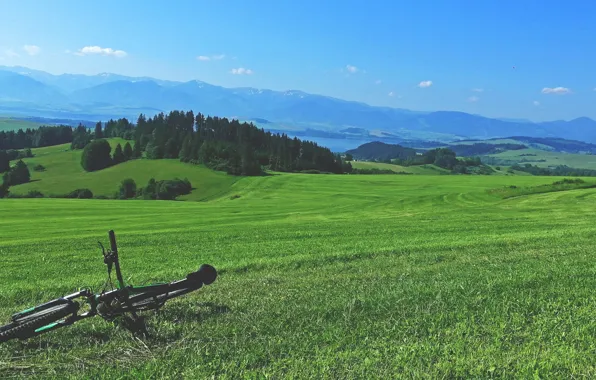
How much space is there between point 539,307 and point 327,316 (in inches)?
131

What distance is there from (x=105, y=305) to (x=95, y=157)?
6085 inches

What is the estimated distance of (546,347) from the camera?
581 centimetres

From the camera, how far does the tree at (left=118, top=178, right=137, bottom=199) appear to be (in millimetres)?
117500

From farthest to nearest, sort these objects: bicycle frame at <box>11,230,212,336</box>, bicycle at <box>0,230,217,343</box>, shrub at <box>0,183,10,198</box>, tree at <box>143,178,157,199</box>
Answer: shrub at <box>0,183,10,198</box> < tree at <box>143,178,157,199</box> < bicycle frame at <box>11,230,212,336</box> < bicycle at <box>0,230,217,343</box>

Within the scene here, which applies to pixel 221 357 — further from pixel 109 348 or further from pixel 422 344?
pixel 422 344

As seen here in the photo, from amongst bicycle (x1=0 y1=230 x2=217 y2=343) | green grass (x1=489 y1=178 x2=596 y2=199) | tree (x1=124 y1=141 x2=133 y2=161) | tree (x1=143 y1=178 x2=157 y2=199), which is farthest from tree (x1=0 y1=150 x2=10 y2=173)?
bicycle (x1=0 y1=230 x2=217 y2=343)

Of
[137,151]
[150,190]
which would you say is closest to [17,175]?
[137,151]

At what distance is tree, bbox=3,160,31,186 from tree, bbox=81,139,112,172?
1740 cm

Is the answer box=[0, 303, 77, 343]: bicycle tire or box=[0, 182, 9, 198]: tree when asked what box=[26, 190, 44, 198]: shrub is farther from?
box=[0, 303, 77, 343]: bicycle tire

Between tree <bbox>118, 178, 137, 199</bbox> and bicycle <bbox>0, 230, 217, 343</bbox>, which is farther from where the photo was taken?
tree <bbox>118, 178, 137, 199</bbox>

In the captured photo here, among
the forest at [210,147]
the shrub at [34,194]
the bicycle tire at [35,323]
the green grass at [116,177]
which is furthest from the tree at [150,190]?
the bicycle tire at [35,323]

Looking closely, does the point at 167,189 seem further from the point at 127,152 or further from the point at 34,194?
the point at 127,152

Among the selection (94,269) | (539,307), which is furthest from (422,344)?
(94,269)

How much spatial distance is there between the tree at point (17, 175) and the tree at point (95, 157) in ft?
57.1
